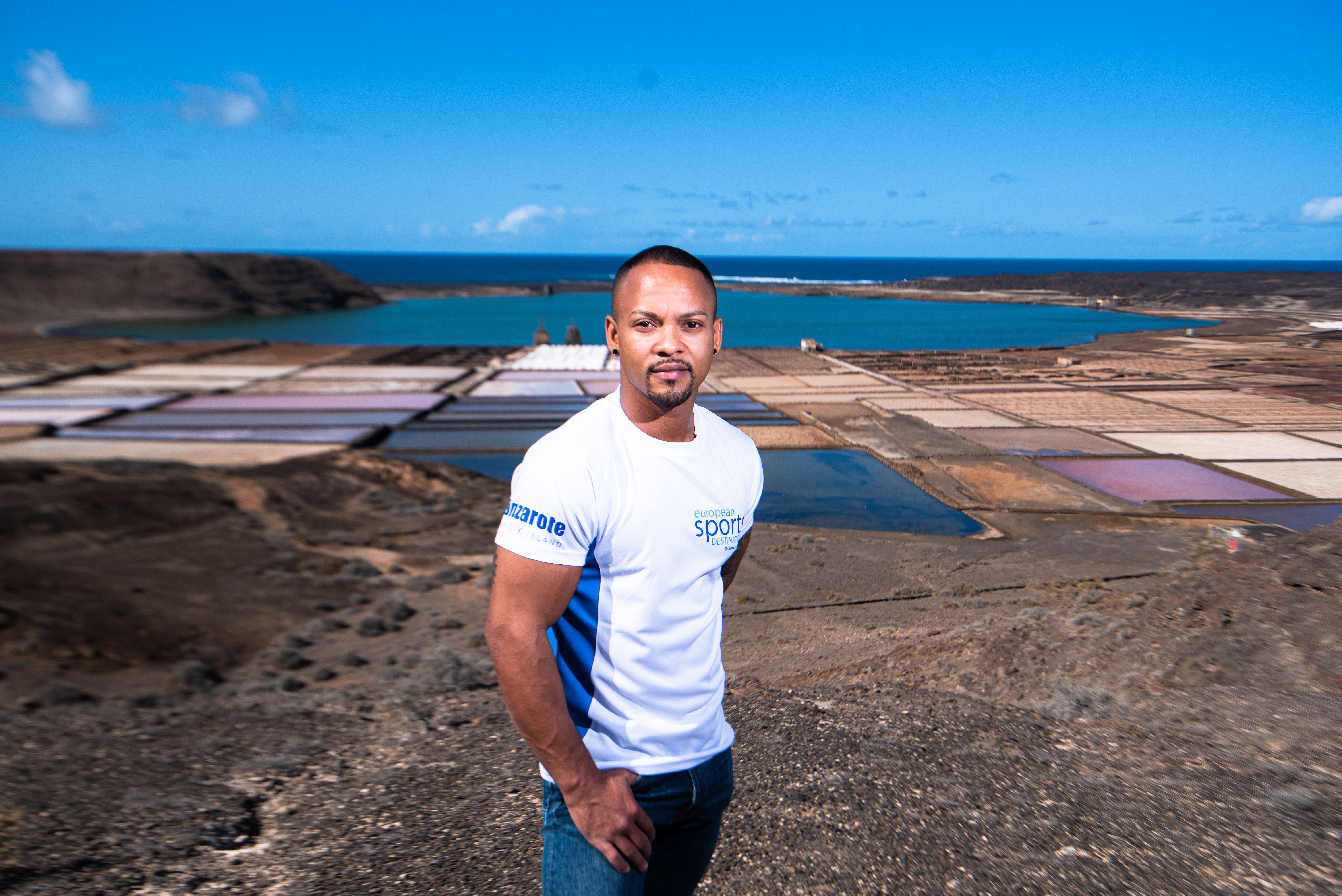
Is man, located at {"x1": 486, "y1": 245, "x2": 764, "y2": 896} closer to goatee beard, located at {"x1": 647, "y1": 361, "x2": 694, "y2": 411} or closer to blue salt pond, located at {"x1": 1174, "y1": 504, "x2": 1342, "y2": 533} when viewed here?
goatee beard, located at {"x1": 647, "y1": 361, "x2": 694, "y2": 411}

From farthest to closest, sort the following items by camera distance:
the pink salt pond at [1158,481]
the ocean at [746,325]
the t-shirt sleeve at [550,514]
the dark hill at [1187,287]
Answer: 1. the dark hill at [1187,287]
2. the ocean at [746,325]
3. the pink salt pond at [1158,481]
4. the t-shirt sleeve at [550,514]

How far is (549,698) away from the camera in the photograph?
1.80 meters

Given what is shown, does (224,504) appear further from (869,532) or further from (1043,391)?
(1043,391)

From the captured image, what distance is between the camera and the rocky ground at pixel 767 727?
12.3 ft

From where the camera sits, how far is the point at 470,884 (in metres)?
3.64

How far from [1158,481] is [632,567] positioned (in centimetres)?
1660

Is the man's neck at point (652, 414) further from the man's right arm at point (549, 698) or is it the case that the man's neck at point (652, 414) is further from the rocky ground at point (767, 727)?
the rocky ground at point (767, 727)

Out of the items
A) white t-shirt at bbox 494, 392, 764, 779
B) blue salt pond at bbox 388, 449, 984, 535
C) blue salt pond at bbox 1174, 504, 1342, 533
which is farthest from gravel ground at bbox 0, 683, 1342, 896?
blue salt pond at bbox 1174, 504, 1342, 533

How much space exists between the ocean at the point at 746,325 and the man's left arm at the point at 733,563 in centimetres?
3929

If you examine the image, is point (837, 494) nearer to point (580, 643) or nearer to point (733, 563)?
point (733, 563)

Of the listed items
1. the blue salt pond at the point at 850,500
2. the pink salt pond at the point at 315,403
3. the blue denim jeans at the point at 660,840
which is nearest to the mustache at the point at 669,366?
the blue denim jeans at the point at 660,840

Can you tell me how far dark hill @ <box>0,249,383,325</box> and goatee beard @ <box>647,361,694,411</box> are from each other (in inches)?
2637

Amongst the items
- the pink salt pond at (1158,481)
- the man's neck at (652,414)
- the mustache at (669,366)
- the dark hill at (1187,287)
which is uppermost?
the dark hill at (1187,287)

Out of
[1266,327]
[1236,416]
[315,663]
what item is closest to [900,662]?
[315,663]
